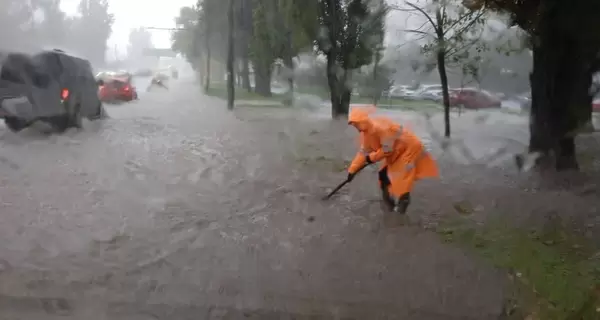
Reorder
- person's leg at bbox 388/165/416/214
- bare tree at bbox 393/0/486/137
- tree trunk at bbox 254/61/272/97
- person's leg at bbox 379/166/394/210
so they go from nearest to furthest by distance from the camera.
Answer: person's leg at bbox 388/165/416/214, person's leg at bbox 379/166/394/210, bare tree at bbox 393/0/486/137, tree trunk at bbox 254/61/272/97

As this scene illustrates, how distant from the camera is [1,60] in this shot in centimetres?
463

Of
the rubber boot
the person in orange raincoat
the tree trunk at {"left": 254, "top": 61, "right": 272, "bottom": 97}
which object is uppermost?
the tree trunk at {"left": 254, "top": 61, "right": 272, "bottom": 97}

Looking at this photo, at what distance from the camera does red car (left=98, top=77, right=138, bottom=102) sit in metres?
5.17

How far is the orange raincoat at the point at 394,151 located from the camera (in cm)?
416

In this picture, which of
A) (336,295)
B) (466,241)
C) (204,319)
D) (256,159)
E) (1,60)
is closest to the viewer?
(204,319)

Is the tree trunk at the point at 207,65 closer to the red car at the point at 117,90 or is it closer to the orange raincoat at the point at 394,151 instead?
the red car at the point at 117,90

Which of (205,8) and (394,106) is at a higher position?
(205,8)

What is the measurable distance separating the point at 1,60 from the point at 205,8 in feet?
5.83

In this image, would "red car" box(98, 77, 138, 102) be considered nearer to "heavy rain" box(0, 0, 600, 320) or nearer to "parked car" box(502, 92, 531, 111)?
"heavy rain" box(0, 0, 600, 320)

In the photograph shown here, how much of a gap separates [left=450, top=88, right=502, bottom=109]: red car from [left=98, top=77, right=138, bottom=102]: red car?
106 inches

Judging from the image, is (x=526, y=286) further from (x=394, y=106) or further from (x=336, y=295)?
(x=394, y=106)

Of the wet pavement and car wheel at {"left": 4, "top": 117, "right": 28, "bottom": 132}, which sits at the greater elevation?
car wheel at {"left": 4, "top": 117, "right": 28, "bottom": 132}

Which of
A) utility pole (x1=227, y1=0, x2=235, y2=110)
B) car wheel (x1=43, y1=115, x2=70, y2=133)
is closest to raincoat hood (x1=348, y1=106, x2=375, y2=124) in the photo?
utility pole (x1=227, y1=0, x2=235, y2=110)

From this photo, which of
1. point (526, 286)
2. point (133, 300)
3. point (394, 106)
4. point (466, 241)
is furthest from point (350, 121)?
point (133, 300)
